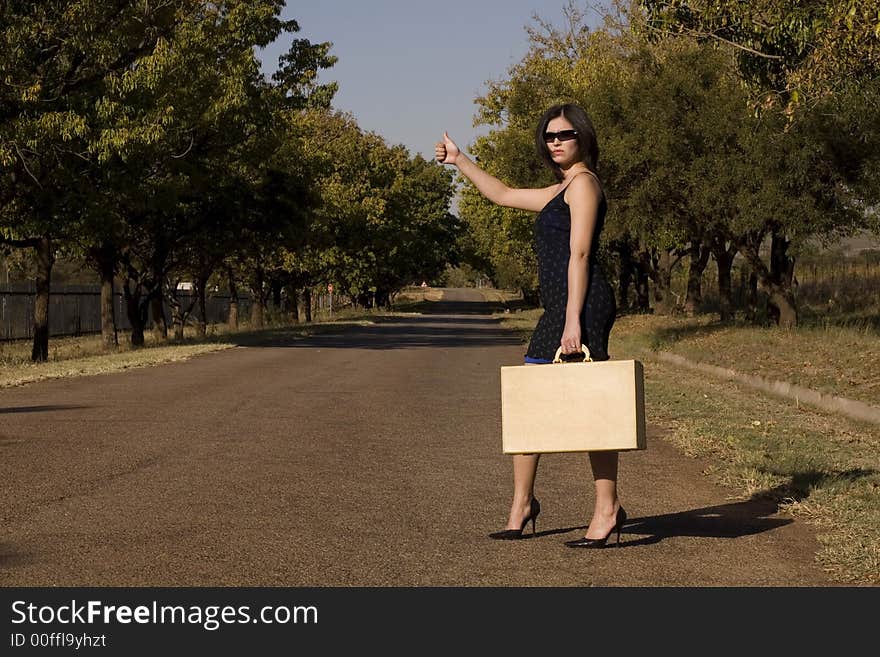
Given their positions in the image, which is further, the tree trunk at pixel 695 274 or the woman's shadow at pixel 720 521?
the tree trunk at pixel 695 274

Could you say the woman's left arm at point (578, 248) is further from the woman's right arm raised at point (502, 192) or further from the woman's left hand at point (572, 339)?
the woman's right arm raised at point (502, 192)

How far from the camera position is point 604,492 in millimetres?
6445

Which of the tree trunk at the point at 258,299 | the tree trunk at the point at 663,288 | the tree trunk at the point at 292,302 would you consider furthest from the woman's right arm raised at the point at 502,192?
the tree trunk at the point at 292,302

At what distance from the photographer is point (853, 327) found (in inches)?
999

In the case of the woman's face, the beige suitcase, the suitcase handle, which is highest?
the woman's face

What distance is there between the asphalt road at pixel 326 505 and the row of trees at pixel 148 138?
9.49 meters

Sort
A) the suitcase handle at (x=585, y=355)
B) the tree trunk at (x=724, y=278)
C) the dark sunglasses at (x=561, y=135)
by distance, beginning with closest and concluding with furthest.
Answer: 1. the suitcase handle at (x=585, y=355)
2. the dark sunglasses at (x=561, y=135)
3. the tree trunk at (x=724, y=278)

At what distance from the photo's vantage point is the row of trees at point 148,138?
75.7 ft

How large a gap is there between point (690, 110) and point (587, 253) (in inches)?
847

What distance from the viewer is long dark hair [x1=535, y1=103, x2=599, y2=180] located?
6291 mm

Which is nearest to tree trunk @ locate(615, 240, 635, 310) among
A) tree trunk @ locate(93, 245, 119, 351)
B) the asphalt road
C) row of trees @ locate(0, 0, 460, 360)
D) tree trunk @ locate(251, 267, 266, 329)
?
row of trees @ locate(0, 0, 460, 360)

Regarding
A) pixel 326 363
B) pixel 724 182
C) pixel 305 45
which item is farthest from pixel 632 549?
pixel 305 45

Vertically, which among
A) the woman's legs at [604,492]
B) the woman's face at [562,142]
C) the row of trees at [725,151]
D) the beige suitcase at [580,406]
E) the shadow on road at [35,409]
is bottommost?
the shadow on road at [35,409]

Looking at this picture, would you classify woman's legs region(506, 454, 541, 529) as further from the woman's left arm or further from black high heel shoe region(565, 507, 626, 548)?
the woman's left arm
